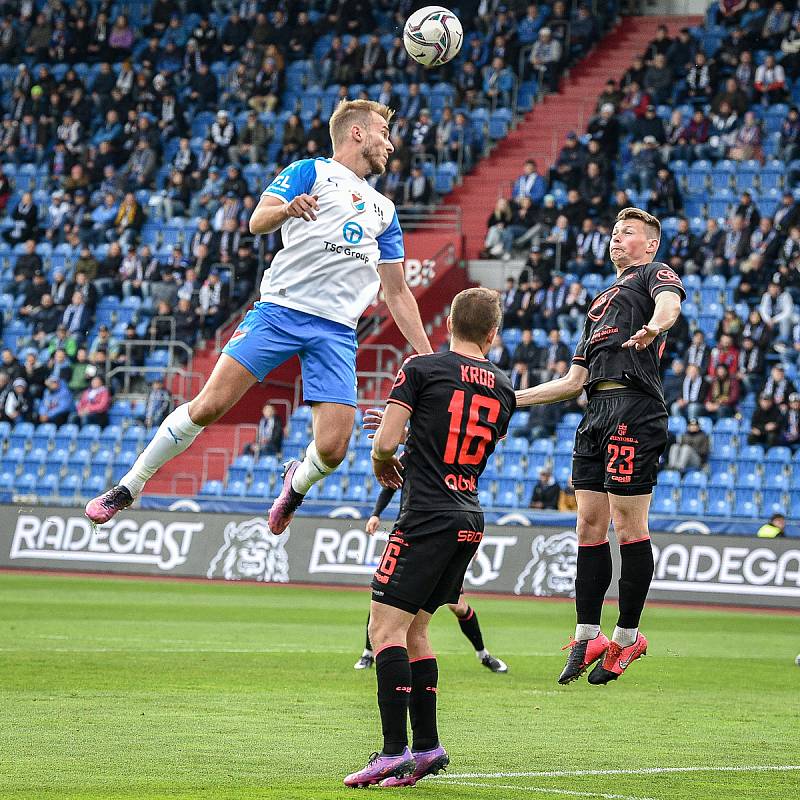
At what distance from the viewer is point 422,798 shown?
250 inches

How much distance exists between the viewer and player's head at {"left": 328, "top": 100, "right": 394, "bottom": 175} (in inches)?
327

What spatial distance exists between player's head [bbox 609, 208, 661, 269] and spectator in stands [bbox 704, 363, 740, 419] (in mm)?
14730

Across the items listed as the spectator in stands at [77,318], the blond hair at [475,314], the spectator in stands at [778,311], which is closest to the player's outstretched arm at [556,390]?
the blond hair at [475,314]

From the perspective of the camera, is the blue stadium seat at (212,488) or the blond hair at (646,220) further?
the blue stadium seat at (212,488)

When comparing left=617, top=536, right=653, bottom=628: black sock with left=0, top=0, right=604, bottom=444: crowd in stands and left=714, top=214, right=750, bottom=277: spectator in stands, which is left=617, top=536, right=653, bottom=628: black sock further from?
left=0, top=0, right=604, bottom=444: crowd in stands

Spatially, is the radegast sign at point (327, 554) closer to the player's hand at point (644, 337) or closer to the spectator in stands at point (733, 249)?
the spectator in stands at point (733, 249)

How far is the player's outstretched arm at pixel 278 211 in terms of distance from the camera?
24.9 feet

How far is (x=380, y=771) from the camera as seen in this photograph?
21.3 feet

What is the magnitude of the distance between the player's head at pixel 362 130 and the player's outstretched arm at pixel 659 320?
5.96 ft

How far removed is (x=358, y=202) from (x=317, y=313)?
71 cm

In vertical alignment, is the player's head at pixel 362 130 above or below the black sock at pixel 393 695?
above

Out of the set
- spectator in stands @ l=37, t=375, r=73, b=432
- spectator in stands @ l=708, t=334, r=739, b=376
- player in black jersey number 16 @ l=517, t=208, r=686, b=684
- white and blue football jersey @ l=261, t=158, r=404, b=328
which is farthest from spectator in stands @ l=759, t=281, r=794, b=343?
white and blue football jersey @ l=261, t=158, r=404, b=328

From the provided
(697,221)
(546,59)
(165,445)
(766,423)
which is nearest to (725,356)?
(766,423)

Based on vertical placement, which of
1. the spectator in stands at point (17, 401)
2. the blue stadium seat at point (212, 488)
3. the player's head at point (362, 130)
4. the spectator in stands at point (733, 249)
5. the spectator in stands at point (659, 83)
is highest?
the spectator in stands at point (659, 83)
